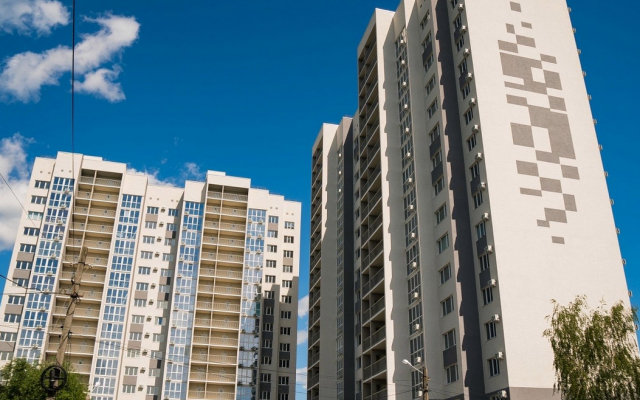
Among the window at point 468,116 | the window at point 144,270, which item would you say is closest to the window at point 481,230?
the window at point 468,116

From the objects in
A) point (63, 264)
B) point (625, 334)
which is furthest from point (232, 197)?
point (625, 334)

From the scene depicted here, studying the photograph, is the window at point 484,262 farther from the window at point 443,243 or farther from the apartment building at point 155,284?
the apartment building at point 155,284

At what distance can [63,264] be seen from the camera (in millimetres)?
90812

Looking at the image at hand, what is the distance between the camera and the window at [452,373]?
150 ft

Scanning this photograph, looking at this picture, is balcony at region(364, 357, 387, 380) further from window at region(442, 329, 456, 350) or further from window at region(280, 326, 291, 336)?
→ window at region(280, 326, 291, 336)

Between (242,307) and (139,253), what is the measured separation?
17831mm

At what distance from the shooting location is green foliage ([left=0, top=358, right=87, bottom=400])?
5766cm

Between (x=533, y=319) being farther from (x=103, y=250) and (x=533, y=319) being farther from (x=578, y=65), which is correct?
(x=103, y=250)

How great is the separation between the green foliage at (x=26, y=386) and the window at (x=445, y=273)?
3438 cm

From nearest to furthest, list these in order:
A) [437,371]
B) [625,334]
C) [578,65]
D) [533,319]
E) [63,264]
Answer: [625,334], [533,319], [437,371], [578,65], [63,264]

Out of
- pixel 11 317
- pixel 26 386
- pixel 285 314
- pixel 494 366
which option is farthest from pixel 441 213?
pixel 11 317

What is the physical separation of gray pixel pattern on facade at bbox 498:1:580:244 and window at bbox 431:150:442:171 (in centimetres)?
642

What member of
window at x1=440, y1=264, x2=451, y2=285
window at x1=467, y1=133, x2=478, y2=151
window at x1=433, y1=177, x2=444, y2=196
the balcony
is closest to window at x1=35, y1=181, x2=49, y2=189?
the balcony

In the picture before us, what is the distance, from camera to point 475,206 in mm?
49969
